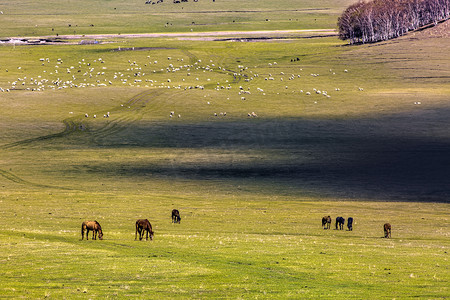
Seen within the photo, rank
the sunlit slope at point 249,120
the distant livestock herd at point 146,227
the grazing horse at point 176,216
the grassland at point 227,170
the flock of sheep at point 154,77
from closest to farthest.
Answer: the grassland at point 227,170 < the distant livestock herd at point 146,227 < the grazing horse at point 176,216 < the sunlit slope at point 249,120 < the flock of sheep at point 154,77

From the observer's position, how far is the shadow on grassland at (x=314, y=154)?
219 ft

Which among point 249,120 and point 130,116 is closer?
point 249,120

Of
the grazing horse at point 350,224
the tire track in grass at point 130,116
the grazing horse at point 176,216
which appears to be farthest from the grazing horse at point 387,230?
the tire track in grass at point 130,116

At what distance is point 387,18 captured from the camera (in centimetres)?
17138

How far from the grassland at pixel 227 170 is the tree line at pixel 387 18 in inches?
437

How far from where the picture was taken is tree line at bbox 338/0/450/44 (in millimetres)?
173500

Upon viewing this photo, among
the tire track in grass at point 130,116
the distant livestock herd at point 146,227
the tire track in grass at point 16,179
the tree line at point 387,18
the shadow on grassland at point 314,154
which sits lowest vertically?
the distant livestock herd at point 146,227

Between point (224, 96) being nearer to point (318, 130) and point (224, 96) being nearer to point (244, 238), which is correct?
point (318, 130)

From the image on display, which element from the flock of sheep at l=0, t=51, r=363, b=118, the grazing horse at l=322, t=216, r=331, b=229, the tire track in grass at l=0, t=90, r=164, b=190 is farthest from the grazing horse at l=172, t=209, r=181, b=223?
the flock of sheep at l=0, t=51, r=363, b=118

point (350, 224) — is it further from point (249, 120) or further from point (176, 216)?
point (249, 120)

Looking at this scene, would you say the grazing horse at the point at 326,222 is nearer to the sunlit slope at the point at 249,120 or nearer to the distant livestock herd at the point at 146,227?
the distant livestock herd at the point at 146,227

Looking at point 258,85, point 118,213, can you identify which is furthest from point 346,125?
point 118,213

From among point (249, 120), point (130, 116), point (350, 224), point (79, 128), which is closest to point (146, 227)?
point (350, 224)

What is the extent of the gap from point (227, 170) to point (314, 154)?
40.8 feet
